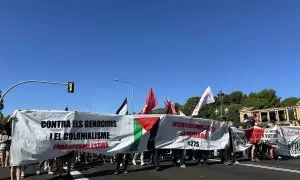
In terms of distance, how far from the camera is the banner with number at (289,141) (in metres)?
17.2

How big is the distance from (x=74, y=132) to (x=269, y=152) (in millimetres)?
9527

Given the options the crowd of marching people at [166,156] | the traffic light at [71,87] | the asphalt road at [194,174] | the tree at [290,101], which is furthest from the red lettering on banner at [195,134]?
the tree at [290,101]

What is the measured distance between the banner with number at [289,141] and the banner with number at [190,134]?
3208 millimetres

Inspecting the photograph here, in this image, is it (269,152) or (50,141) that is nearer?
(50,141)

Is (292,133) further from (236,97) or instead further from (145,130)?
(236,97)

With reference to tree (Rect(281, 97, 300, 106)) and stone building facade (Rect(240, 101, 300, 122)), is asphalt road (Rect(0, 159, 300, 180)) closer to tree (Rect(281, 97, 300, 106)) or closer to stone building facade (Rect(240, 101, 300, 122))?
stone building facade (Rect(240, 101, 300, 122))

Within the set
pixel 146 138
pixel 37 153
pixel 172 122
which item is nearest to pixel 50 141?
pixel 37 153

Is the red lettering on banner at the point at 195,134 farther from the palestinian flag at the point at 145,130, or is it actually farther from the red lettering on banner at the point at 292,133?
the red lettering on banner at the point at 292,133

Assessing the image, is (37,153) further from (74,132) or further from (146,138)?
(146,138)

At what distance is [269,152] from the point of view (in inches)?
669

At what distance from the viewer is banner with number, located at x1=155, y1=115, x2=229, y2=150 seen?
13.6 meters

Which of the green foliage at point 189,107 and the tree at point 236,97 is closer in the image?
the green foliage at point 189,107

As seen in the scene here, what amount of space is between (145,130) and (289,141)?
27.0ft

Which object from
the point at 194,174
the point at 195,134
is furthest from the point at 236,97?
the point at 194,174
